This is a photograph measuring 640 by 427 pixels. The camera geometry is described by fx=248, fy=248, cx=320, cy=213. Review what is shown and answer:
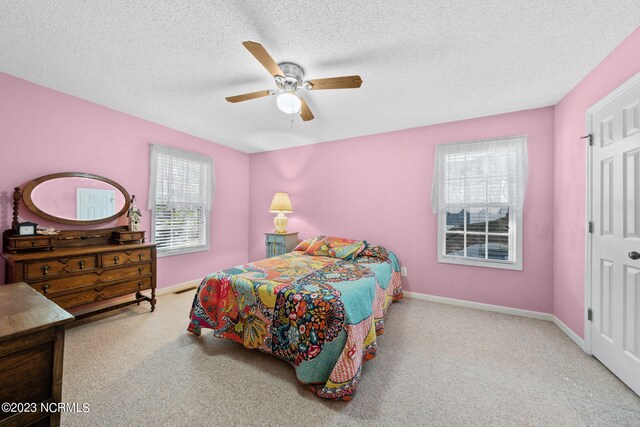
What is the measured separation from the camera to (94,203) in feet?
9.50

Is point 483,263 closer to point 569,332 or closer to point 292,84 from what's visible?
point 569,332

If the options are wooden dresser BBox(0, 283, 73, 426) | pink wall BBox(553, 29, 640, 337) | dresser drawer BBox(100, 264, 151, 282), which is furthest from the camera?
dresser drawer BBox(100, 264, 151, 282)

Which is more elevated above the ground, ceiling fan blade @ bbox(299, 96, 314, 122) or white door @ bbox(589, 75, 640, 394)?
ceiling fan blade @ bbox(299, 96, 314, 122)

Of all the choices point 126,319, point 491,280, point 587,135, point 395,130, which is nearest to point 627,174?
point 587,135

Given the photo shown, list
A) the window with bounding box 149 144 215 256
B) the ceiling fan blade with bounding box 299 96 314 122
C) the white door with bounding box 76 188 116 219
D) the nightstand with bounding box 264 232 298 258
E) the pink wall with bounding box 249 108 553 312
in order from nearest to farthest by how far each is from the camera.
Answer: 1. the ceiling fan blade with bounding box 299 96 314 122
2. the white door with bounding box 76 188 116 219
3. the pink wall with bounding box 249 108 553 312
4. the window with bounding box 149 144 215 256
5. the nightstand with bounding box 264 232 298 258

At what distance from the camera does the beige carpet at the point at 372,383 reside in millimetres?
1506

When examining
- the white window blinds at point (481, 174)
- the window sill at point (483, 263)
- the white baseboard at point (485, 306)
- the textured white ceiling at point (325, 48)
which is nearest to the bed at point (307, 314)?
the white baseboard at point (485, 306)

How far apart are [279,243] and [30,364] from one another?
3.29 m

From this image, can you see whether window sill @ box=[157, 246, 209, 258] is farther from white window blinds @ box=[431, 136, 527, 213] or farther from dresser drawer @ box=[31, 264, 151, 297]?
white window blinds @ box=[431, 136, 527, 213]

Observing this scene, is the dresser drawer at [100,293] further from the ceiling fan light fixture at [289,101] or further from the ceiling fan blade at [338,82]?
the ceiling fan blade at [338,82]

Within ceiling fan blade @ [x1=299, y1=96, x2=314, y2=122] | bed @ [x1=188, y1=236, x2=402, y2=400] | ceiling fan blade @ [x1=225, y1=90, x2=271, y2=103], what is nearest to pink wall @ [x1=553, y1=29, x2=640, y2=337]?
bed @ [x1=188, y1=236, x2=402, y2=400]

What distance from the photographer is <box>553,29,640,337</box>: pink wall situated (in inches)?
82.0

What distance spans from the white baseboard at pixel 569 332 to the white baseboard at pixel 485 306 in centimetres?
12

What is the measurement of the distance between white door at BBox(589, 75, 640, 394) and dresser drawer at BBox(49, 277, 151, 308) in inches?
175
